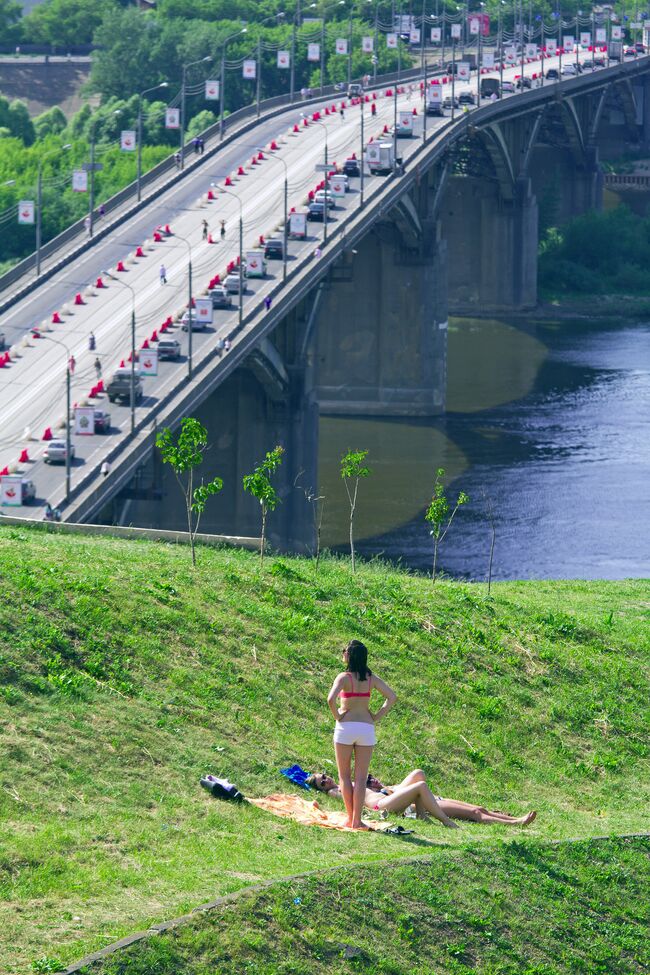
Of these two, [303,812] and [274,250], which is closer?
[303,812]

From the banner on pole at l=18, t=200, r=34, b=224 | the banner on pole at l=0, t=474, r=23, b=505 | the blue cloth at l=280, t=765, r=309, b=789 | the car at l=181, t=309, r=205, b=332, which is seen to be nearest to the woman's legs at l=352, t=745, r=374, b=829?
the blue cloth at l=280, t=765, r=309, b=789

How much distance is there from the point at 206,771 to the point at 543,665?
10.2 m

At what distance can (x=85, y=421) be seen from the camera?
64.0m

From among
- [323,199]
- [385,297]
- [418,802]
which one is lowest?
[385,297]

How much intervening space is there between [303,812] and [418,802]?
1.54m

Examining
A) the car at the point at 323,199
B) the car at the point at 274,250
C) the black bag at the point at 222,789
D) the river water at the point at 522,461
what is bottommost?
the river water at the point at 522,461

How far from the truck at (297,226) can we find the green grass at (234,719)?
52.3 meters

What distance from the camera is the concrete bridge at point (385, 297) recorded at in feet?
227

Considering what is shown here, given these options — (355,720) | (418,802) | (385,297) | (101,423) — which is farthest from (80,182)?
(355,720)

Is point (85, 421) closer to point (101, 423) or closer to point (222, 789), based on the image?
point (101, 423)

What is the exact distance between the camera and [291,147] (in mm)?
119625

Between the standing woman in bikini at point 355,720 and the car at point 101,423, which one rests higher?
the standing woman in bikini at point 355,720

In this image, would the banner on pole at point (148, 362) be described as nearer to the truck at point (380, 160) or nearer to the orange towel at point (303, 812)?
the truck at point (380, 160)

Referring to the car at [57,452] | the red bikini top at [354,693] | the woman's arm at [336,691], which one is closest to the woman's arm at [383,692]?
the red bikini top at [354,693]
